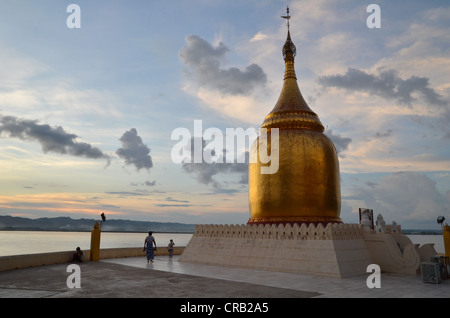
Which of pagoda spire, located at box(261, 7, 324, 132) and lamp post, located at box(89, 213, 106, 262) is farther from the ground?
pagoda spire, located at box(261, 7, 324, 132)

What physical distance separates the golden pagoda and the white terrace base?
115 inches

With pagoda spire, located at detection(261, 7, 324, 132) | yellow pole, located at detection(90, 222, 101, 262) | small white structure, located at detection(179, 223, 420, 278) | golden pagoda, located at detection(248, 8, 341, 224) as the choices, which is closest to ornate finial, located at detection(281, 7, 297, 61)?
pagoda spire, located at detection(261, 7, 324, 132)

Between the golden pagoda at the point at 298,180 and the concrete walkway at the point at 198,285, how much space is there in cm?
648

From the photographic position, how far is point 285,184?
23.6m

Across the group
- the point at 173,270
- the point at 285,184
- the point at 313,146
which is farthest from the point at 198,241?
the point at 313,146

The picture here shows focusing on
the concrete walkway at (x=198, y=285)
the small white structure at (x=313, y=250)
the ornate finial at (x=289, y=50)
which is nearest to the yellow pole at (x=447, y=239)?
the small white structure at (x=313, y=250)

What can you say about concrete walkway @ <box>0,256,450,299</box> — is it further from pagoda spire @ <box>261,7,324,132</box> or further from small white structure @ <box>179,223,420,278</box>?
pagoda spire @ <box>261,7,324,132</box>

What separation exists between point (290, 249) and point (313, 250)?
1.39 m

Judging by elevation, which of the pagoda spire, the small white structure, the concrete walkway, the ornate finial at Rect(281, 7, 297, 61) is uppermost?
the ornate finial at Rect(281, 7, 297, 61)

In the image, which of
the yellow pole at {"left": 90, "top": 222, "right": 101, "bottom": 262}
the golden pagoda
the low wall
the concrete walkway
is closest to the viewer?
the concrete walkway

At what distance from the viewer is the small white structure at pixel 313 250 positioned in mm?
17281

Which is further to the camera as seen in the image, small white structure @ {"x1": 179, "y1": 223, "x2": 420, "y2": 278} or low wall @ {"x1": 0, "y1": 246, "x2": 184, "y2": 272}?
small white structure @ {"x1": 179, "y1": 223, "x2": 420, "y2": 278}

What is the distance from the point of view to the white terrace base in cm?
1719
